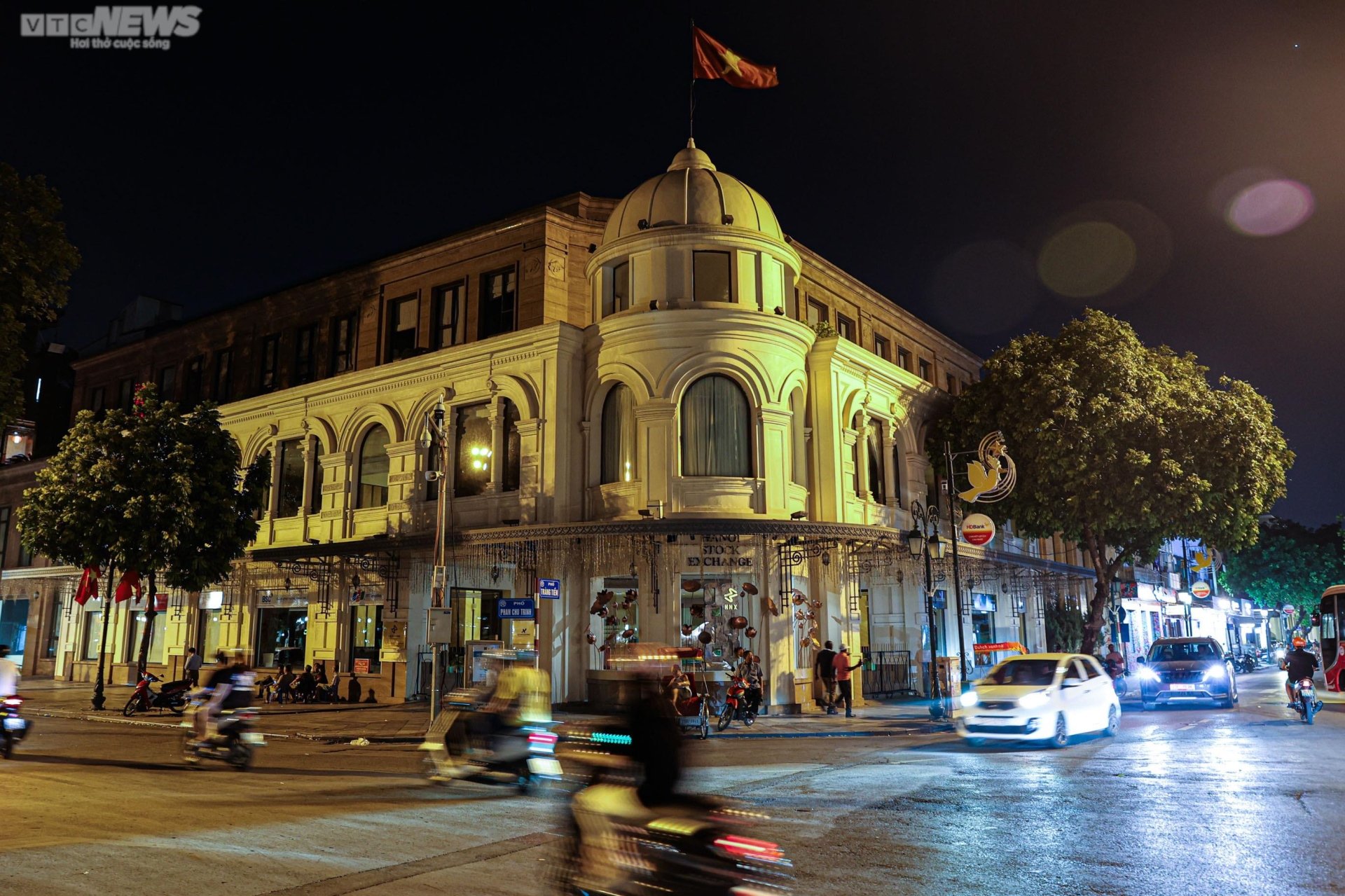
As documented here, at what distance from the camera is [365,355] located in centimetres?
3088

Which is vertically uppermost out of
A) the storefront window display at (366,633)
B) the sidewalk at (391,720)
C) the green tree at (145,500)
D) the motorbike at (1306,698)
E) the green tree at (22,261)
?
the green tree at (22,261)

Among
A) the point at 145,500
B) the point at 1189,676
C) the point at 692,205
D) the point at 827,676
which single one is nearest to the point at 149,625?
the point at 145,500

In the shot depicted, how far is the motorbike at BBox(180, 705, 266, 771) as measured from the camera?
47.5ft

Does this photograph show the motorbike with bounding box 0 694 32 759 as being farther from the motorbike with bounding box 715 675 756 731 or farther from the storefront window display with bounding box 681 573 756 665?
the storefront window display with bounding box 681 573 756 665

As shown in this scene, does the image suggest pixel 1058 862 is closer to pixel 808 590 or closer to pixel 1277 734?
pixel 1277 734

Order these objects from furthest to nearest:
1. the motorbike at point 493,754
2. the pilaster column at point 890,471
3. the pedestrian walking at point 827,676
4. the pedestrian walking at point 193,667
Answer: the pilaster column at point 890,471, the pedestrian walking at point 193,667, the pedestrian walking at point 827,676, the motorbike at point 493,754

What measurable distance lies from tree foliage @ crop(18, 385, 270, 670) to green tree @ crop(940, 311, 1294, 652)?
23.1 meters

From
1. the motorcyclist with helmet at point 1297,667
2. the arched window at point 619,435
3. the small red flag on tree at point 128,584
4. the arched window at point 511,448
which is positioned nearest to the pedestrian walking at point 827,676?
the arched window at point 619,435

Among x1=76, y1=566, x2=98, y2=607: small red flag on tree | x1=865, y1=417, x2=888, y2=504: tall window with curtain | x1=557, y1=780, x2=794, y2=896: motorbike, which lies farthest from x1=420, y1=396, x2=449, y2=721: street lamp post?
x1=76, y1=566, x2=98, y2=607: small red flag on tree

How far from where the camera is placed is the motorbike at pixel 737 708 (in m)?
19.7

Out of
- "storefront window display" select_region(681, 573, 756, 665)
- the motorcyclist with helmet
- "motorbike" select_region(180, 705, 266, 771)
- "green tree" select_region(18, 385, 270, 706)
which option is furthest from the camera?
"green tree" select_region(18, 385, 270, 706)

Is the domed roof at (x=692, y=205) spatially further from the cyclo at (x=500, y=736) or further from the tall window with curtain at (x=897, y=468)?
the cyclo at (x=500, y=736)

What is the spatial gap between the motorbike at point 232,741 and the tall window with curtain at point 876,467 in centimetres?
1878

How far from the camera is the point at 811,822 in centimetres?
966
